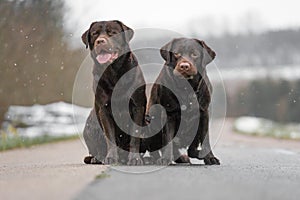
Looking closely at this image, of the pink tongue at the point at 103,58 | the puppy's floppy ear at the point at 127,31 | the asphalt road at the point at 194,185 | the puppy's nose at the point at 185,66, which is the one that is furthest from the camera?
the puppy's floppy ear at the point at 127,31

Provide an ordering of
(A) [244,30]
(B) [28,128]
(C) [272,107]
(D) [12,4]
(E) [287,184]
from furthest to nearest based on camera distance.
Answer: (C) [272,107]
(A) [244,30]
(B) [28,128]
(D) [12,4]
(E) [287,184]

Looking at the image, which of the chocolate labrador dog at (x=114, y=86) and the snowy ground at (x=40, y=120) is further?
the snowy ground at (x=40, y=120)

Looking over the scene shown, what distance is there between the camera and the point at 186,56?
275 inches

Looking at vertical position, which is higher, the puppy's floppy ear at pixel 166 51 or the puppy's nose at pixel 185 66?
the puppy's floppy ear at pixel 166 51

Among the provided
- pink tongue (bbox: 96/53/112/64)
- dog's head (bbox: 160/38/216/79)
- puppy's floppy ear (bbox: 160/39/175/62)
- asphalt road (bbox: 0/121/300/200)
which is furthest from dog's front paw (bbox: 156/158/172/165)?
pink tongue (bbox: 96/53/112/64)

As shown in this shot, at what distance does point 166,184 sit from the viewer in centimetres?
496

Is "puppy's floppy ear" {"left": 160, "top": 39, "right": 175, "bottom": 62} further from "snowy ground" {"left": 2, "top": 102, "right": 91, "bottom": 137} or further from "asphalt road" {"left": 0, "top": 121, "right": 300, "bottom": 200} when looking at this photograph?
"snowy ground" {"left": 2, "top": 102, "right": 91, "bottom": 137}

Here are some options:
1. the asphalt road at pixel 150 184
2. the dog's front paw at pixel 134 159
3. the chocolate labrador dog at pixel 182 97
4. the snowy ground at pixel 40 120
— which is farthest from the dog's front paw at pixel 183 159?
the snowy ground at pixel 40 120

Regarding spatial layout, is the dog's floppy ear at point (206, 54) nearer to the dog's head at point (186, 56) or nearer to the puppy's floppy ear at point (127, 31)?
the dog's head at point (186, 56)

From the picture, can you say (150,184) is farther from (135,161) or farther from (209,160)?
(209,160)

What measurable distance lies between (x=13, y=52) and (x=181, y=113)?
9088 millimetres

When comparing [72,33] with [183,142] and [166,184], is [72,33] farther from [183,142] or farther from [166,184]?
[166,184]

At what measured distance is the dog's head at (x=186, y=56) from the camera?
682cm

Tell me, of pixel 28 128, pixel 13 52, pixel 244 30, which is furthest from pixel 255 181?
pixel 244 30
